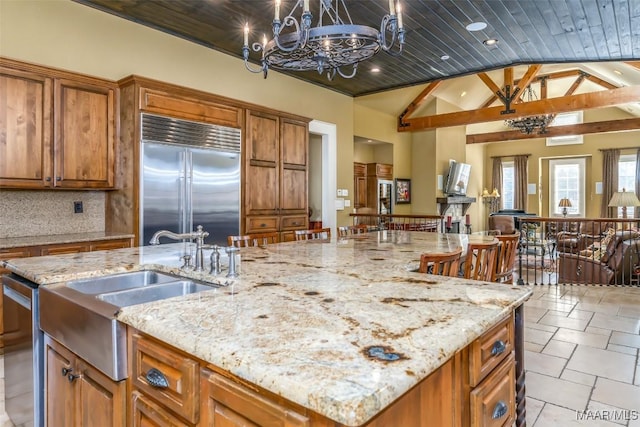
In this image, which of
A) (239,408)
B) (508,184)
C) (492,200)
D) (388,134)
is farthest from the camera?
(492,200)

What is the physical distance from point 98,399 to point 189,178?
296 cm

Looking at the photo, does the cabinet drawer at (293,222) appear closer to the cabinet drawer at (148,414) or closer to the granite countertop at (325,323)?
the granite countertop at (325,323)

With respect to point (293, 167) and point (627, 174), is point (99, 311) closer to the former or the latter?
point (293, 167)

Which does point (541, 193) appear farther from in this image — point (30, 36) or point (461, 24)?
point (30, 36)

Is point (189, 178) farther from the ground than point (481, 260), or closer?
farther from the ground

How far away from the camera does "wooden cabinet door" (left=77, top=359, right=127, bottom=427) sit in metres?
1.20

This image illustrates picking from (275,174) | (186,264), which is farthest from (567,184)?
(186,264)

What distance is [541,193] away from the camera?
1273 centimetres

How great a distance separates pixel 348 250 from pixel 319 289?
3.88ft

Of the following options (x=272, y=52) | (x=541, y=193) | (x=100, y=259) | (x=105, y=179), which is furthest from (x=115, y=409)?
(x=541, y=193)

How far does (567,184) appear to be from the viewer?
12.2 m

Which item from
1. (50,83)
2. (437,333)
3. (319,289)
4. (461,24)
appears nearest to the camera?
(437,333)

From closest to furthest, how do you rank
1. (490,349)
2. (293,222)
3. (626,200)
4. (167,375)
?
(167,375) < (490,349) < (293,222) < (626,200)

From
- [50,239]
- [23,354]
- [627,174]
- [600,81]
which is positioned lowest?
[23,354]
